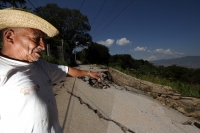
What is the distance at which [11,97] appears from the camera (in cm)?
74

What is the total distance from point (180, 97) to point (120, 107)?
3.63 metres

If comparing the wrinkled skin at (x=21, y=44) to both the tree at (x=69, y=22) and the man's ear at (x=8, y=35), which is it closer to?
the man's ear at (x=8, y=35)

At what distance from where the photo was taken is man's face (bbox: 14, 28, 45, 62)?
3.15 feet

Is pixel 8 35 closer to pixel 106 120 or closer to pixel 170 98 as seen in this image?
pixel 106 120

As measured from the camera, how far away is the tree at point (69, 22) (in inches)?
1266

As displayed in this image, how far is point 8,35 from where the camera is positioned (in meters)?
0.96

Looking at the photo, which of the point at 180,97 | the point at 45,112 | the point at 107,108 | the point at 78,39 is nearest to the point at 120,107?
the point at 107,108

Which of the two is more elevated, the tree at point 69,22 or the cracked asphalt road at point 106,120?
the tree at point 69,22

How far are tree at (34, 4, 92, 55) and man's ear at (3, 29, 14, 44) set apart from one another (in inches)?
1275

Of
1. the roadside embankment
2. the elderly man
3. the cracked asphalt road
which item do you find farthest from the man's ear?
the roadside embankment

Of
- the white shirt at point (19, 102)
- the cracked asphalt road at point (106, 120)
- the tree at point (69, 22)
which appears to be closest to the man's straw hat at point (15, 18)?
the white shirt at point (19, 102)

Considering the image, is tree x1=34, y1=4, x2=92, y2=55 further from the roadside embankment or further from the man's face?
the man's face

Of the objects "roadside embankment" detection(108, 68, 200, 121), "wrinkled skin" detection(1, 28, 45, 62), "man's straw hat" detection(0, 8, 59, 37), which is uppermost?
"man's straw hat" detection(0, 8, 59, 37)

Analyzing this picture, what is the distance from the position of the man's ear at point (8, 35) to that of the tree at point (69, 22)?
32.4 metres
